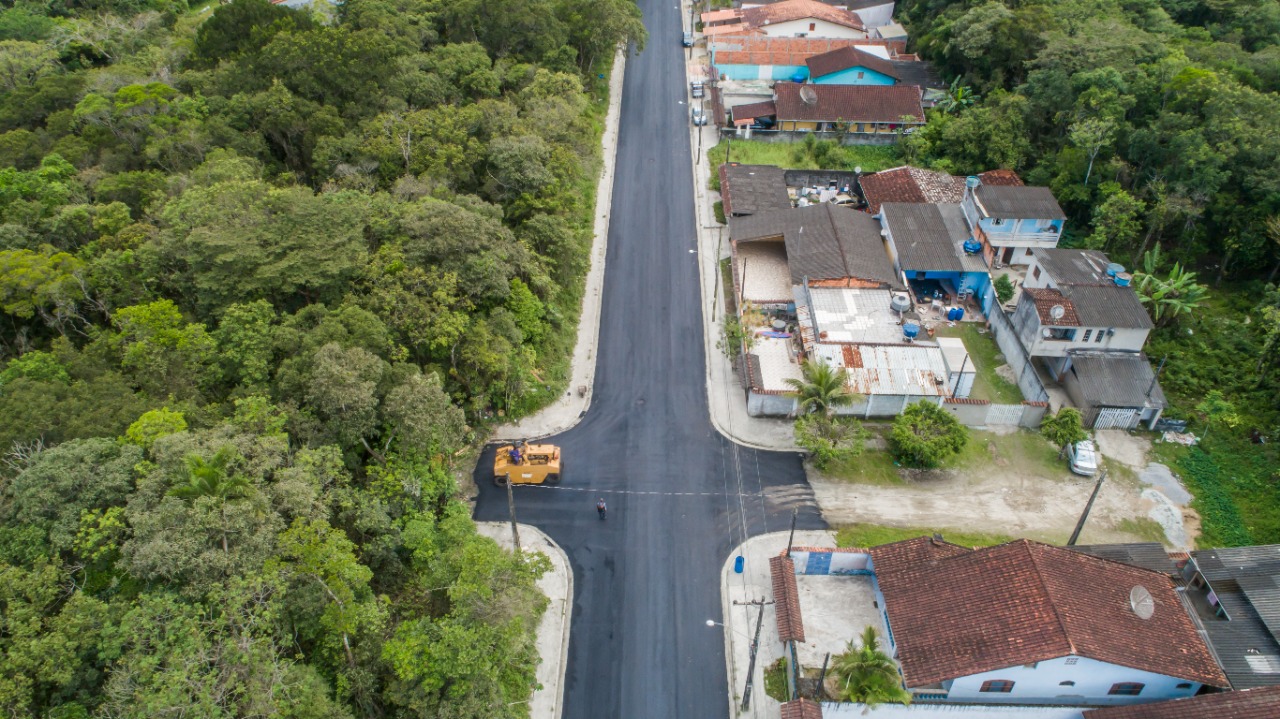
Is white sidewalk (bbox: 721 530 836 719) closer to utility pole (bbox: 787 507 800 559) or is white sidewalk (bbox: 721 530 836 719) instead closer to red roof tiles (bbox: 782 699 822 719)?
utility pole (bbox: 787 507 800 559)

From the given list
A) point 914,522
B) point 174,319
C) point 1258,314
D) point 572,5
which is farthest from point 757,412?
point 572,5

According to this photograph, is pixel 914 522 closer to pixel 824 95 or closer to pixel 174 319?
pixel 174 319

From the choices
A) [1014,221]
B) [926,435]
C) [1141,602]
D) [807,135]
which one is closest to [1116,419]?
[926,435]

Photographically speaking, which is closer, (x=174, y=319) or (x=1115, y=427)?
(x=174, y=319)

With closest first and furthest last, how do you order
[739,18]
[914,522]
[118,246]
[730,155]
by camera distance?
[914,522]
[118,246]
[730,155]
[739,18]

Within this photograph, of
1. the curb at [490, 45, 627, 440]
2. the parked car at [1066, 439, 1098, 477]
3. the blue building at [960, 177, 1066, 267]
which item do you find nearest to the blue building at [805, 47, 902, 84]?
the curb at [490, 45, 627, 440]

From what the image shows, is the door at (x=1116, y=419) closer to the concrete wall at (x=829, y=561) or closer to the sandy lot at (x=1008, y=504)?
the sandy lot at (x=1008, y=504)

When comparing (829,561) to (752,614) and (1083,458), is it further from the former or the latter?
(1083,458)
